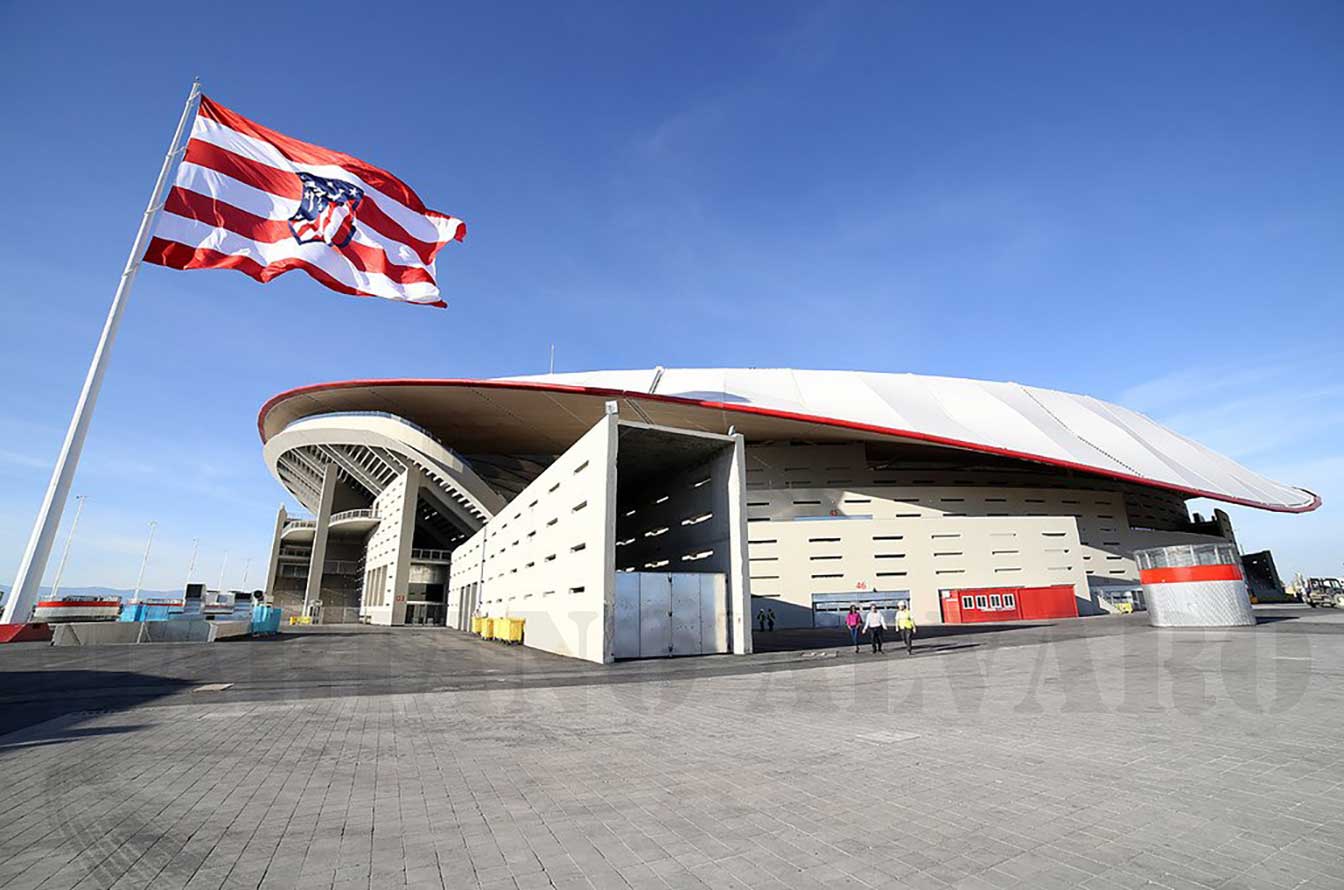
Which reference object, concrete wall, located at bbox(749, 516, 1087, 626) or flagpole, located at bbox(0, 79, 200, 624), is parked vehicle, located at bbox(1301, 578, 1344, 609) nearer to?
concrete wall, located at bbox(749, 516, 1087, 626)

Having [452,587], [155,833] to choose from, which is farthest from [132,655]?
[452,587]

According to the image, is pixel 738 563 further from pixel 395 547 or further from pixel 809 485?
pixel 395 547

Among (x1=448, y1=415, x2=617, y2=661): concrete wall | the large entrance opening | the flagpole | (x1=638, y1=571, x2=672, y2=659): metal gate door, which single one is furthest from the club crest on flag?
(x1=638, y1=571, x2=672, y2=659): metal gate door

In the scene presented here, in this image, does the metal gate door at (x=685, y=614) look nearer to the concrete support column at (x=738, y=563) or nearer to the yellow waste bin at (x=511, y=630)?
the concrete support column at (x=738, y=563)

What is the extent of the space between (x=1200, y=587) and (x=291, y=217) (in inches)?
1204

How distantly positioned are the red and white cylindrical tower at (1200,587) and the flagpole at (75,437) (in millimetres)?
32619

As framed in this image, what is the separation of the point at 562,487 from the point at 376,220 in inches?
400

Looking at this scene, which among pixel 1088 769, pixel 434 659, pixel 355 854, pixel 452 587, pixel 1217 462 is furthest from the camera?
pixel 1217 462

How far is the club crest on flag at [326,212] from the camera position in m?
15.0

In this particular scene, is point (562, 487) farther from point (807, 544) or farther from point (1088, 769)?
point (807, 544)

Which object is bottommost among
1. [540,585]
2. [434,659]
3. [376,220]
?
[434,659]

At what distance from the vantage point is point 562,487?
21359mm

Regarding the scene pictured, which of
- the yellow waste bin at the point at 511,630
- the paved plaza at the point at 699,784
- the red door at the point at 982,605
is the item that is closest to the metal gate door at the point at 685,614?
the paved plaza at the point at 699,784

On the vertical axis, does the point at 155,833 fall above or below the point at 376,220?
below
